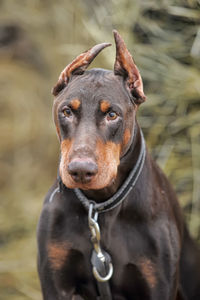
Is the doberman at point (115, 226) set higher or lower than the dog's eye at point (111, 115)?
lower

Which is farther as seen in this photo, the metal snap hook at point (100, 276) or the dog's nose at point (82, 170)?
the metal snap hook at point (100, 276)

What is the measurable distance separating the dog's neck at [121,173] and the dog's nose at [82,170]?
0.39 metres

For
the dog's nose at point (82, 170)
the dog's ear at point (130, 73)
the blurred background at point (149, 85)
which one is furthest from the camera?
the blurred background at point (149, 85)

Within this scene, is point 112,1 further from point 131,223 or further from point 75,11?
point 131,223

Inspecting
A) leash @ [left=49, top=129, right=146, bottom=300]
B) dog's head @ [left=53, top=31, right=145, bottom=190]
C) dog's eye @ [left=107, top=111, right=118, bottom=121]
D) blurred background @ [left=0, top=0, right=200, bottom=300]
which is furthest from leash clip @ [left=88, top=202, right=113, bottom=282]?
blurred background @ [left=0, top=0, right=200, bottom=300]

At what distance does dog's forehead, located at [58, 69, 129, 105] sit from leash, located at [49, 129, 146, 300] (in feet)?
1.14

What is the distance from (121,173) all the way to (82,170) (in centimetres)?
48

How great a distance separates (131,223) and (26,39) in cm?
406

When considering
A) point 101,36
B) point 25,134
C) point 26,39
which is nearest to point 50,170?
point 25,134

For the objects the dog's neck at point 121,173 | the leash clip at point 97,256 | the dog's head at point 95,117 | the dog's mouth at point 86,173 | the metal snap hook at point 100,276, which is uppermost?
the dog's head at point 95,117

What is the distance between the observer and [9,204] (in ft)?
18.1

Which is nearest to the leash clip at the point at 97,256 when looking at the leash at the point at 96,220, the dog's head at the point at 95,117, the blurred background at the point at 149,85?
the leash at the point at 96,220

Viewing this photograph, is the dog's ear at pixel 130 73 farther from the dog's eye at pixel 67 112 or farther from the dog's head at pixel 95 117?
the dog's eye at pixel 67 112

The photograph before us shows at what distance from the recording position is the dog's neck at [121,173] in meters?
2.74
